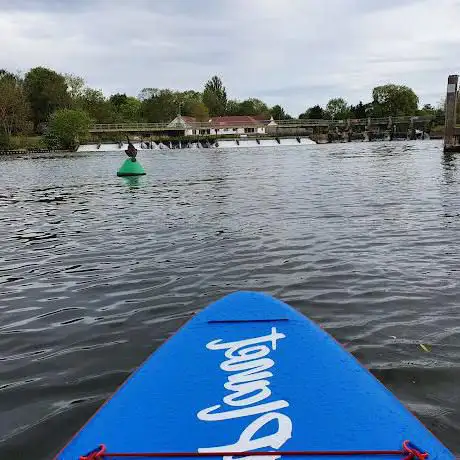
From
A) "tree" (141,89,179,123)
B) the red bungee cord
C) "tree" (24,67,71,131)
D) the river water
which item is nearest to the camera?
the red bungee cord

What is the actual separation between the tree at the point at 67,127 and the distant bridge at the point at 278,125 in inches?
284

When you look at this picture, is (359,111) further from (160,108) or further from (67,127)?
(67,127)

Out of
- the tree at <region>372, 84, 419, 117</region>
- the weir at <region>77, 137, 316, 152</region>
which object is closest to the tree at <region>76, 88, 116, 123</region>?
the weir at <region>77, 137, 316, 152</region>

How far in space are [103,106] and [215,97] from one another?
1671 inches

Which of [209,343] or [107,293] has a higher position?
[209,343]

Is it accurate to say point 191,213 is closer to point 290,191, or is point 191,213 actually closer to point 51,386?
point 290,191

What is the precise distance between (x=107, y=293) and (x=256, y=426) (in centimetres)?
434

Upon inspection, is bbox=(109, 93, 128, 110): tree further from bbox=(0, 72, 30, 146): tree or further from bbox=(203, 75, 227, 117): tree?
bbox=(0, 72, 30, 146): tree

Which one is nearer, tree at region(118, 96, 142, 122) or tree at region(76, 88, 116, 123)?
tree at region(76, 88, 116, 123)

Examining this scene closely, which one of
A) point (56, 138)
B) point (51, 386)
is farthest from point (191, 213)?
point (56, 138)

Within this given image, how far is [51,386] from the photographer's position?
164 inches

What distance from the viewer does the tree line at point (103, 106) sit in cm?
8125

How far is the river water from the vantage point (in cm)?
402

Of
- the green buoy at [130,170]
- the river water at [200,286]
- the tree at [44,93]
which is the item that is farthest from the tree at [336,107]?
the river water at [200,286]
